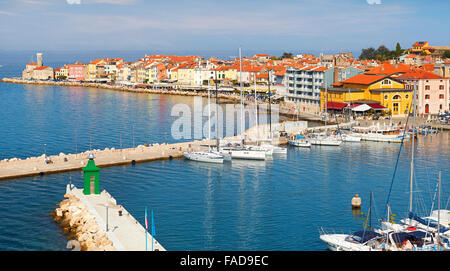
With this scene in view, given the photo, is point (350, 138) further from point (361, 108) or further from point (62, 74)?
point (62, 74)

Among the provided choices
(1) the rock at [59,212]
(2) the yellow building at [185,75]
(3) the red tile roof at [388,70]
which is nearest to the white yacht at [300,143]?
(1) the rock at [59,212]

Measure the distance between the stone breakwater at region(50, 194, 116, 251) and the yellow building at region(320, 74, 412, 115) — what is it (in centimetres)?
2976

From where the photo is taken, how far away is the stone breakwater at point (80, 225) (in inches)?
592

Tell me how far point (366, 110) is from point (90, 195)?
94.8ft

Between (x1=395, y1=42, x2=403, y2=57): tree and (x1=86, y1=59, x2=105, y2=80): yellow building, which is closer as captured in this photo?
(x1=395, y1=42, x2=403, y2=57): tree

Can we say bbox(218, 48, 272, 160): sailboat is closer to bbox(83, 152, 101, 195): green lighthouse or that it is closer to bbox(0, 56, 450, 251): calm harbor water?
bbox(0, 56, 450, 251): calm harbor water

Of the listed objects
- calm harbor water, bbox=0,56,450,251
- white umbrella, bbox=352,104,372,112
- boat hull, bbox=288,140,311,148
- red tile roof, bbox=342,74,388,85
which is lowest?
calm harbor water, bbox=0,56,450,251

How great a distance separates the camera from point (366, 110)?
4419 centimetres

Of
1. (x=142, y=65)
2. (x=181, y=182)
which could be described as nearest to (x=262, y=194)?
(x=181, y=182)

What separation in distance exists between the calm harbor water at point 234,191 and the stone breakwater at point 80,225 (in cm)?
36

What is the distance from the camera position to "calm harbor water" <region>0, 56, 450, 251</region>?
17.2 metres

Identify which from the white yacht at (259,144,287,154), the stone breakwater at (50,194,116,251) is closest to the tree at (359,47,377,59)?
the white yacht at (259,144,287,154)

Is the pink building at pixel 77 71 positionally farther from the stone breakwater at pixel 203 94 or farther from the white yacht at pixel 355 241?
the white yacht at pixel 355 241

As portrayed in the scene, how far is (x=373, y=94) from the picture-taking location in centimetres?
4572
